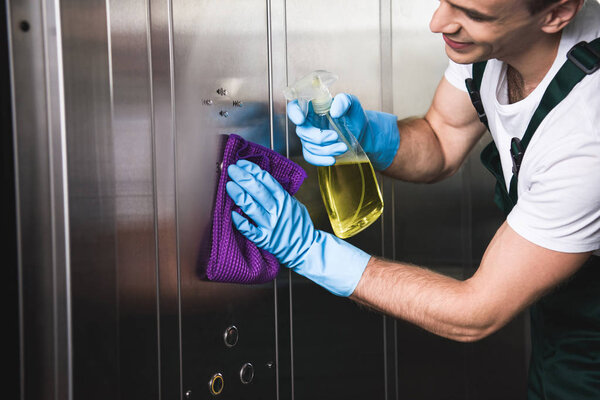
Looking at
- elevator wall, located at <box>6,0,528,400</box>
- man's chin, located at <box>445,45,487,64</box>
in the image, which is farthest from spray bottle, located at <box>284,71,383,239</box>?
man's chin, located at <box>445,45,487,64</box>

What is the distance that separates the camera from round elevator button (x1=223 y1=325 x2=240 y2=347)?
102 centimetres

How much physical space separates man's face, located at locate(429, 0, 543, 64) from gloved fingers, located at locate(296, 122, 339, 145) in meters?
0.27

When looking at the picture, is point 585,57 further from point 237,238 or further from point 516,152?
point 237,238

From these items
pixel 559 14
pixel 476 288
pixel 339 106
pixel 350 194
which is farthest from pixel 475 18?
pixel 476 288

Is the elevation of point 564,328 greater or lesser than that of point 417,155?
lesser

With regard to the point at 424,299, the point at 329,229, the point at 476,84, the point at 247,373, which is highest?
the point at 476,84

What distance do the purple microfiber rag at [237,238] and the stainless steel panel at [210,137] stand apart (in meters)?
0.02

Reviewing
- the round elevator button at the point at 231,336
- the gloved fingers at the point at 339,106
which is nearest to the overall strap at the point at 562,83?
the gloved fingers at the point at 339,106

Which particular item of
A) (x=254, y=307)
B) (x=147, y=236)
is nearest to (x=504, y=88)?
(x=254, y=307)

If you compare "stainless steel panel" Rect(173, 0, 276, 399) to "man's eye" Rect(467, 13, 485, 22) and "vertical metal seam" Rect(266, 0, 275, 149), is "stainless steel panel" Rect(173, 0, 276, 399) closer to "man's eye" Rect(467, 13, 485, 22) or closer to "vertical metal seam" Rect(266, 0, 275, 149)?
"vertical metal seam" Rect(266, 0, 275, 149)

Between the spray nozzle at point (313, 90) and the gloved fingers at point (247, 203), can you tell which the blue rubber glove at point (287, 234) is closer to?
the gloved fingers at point (247, 203)

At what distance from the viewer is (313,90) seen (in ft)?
3.21

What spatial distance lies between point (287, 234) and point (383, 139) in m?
0.39

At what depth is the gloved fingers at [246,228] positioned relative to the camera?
969mm
